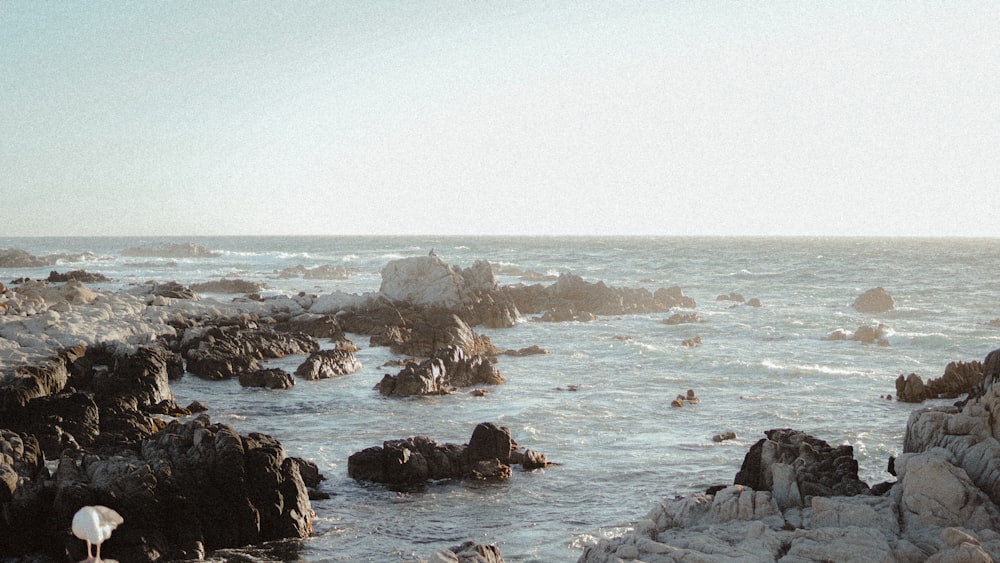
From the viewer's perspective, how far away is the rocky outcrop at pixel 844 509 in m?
9.14

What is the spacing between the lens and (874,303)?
47531 millimetres

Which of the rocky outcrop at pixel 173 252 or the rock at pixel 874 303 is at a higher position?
the rocky outcrop at pixel 173 252

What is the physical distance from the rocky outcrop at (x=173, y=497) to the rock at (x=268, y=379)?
35.7 feet

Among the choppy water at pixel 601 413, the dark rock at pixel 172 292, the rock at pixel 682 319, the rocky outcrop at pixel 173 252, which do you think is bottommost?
the choppy water at pixel 601 413

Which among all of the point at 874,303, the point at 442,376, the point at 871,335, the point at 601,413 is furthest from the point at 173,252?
the point at 601,413

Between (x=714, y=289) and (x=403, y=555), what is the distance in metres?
55.7

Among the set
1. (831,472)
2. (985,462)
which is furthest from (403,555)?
(985,462)

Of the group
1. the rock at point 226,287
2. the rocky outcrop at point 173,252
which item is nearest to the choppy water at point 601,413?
the rock at point 226,287

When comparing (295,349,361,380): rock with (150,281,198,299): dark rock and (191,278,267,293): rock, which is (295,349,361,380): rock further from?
(191,278,267,293): rock

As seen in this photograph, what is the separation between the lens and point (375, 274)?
81.6 metres

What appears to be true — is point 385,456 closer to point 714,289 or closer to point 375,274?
point 714,289

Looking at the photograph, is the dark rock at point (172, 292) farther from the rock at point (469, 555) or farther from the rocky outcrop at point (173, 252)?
the rocky outcrop at point (173, 252)

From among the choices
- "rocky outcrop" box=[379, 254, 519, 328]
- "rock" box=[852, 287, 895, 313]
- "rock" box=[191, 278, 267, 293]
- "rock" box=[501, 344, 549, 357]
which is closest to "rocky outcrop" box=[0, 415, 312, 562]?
"rock" box=[501, 344, 549, 357]

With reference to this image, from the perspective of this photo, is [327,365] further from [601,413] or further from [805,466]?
[805,466]
